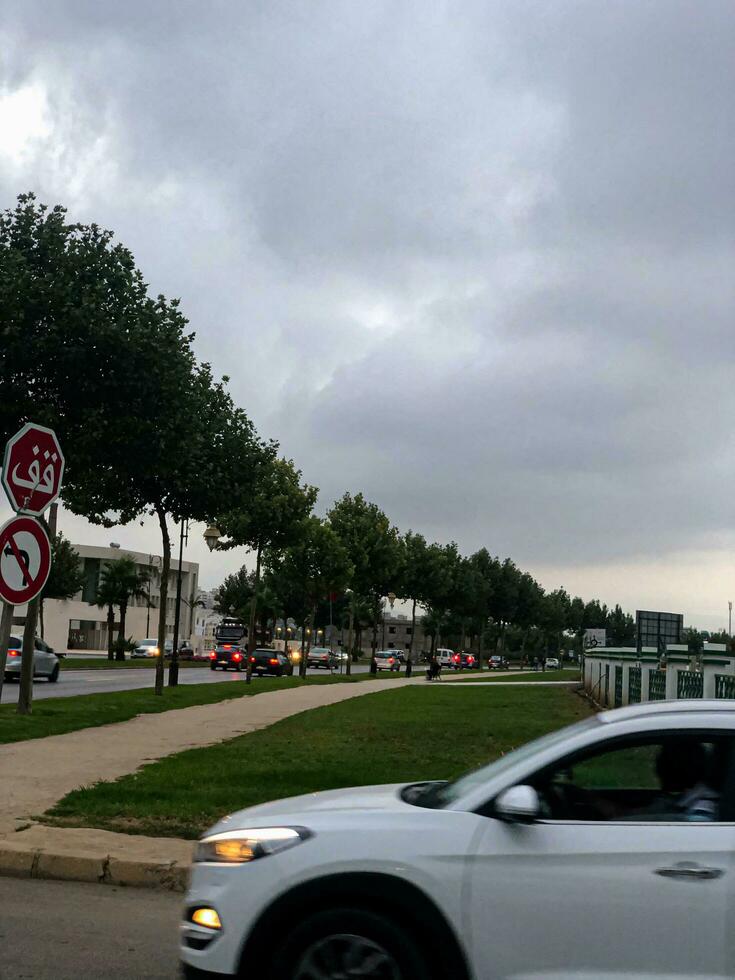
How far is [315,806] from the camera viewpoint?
4.81 metres

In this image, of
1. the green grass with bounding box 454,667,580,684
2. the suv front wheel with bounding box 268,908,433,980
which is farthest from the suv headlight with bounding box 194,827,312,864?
the green grass with bounding box 454,667,580,684

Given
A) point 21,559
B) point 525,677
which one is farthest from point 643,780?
point 525,677

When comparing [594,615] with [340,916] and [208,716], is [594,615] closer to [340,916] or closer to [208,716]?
[208,716]

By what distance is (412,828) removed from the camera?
14.4ft

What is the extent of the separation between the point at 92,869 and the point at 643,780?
464cm

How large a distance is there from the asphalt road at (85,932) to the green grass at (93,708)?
8917 mm

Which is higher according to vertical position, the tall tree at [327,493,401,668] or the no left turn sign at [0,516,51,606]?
the tall tree at [327,493,401,668]

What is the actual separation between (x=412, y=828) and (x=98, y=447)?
53.8 feet

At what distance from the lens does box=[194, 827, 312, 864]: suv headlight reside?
4465 mm

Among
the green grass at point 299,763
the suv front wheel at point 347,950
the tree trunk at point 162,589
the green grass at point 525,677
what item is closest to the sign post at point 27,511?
the green grass at point 299,763

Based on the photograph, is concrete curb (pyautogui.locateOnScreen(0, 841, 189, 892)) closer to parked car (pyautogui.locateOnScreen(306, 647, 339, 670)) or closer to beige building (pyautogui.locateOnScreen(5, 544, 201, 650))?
parked car (pyautogui.locateOnScreen(306, 647, 339, 670))

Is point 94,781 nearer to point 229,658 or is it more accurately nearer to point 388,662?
point 229,658

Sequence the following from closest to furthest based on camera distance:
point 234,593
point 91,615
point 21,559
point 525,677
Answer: point 21,559
point 525,677
point 91,615
point 234,593

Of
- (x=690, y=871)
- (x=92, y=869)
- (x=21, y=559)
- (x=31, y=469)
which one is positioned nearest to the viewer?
(x=690, y=871)
